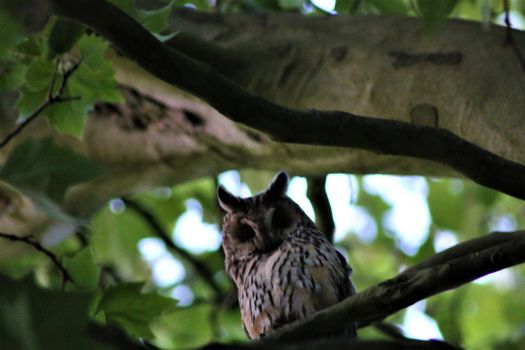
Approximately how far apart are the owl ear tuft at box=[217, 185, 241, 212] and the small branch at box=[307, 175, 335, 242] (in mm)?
300

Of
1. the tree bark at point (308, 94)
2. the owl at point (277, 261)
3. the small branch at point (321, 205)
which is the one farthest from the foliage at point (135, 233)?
the small branch at point (321, 205)

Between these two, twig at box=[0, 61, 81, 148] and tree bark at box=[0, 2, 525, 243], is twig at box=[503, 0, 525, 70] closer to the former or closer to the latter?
tree bark at box=[0, 2, 525, 243]

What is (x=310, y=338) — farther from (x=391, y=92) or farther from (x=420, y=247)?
(x=420, y=247)

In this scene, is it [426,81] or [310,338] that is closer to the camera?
[310,338]

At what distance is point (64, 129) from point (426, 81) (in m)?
0.96

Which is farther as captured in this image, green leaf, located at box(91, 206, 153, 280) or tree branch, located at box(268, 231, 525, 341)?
green leaf, located at box(91, 206, 153, 280)

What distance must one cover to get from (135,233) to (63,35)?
2916mm

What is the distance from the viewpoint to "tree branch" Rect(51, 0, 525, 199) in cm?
160

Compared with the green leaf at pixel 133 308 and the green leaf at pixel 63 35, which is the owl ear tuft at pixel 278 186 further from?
the green leaf at pixel 63 35

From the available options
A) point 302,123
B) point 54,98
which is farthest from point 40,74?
point 302,123

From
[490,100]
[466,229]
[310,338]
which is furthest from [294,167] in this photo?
[466,229]

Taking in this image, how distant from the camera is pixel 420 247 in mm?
3930

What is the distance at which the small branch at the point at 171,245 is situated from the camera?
14.0 ft

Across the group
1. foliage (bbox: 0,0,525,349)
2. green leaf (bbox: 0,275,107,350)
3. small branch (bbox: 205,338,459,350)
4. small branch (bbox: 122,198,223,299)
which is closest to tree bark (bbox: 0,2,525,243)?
foliage (bbox: 0,0,525,349)
